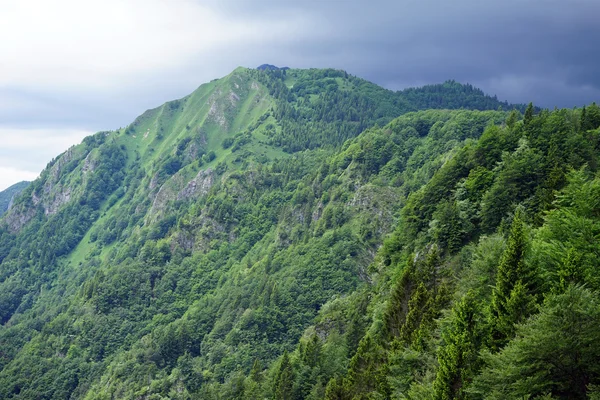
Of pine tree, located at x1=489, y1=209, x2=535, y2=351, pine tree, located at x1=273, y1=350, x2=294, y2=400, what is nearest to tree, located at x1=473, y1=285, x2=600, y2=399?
pine tree, located at x1=489, y1=209, x2=535, y2=351

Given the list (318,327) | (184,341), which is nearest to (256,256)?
(184,341)

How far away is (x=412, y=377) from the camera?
41.8 m

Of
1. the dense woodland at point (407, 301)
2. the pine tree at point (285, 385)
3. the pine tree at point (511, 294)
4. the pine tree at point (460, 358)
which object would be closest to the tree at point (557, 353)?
the dense woodland at point (407, 301)

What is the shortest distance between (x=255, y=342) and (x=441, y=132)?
383 ft

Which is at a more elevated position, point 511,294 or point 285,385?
point 511,294

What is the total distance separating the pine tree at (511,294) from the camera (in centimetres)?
3312

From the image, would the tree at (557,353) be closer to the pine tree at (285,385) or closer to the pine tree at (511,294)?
the pine tree at (511,294)

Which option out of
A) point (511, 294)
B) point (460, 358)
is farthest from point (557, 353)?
point (460, 358)

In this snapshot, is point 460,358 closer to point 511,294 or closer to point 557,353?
point 511,294

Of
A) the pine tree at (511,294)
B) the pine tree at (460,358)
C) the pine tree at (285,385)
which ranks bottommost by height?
the pine tree at (285,385)

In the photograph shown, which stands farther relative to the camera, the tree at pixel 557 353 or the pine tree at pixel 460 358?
the pine tree at pixel 460 358

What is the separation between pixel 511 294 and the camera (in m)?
33.4

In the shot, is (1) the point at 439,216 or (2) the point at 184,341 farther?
(2) the point at 184,341

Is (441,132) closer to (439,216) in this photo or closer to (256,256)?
(256,256)
